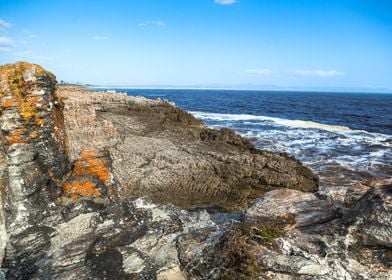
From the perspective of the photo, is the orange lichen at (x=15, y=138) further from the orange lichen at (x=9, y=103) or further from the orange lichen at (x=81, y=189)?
the orange lichen at (x=81, y=189)

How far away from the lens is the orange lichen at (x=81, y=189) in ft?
20.7

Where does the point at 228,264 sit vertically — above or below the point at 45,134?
below

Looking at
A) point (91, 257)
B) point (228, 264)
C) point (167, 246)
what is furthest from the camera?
point (167, 246)

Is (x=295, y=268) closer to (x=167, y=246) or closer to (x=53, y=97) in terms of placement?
(x=167, y=246)

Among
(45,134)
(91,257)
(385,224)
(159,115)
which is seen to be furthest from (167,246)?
(159,115)

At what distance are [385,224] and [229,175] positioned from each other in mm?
7069

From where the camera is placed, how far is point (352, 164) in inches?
793

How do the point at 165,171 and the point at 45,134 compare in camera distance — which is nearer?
the point at 45,134

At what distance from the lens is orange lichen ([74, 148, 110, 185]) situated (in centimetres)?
671

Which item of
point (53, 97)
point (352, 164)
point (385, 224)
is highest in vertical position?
point (53, 97)

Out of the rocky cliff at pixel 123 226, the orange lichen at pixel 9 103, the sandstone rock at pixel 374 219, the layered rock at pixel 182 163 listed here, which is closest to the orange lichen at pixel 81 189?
the rocky cliff at pixel 123 226

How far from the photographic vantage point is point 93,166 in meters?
6.85

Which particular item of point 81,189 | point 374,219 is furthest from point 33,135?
point 374,219

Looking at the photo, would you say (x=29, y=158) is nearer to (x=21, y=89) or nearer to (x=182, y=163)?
(x=21, y=89)
